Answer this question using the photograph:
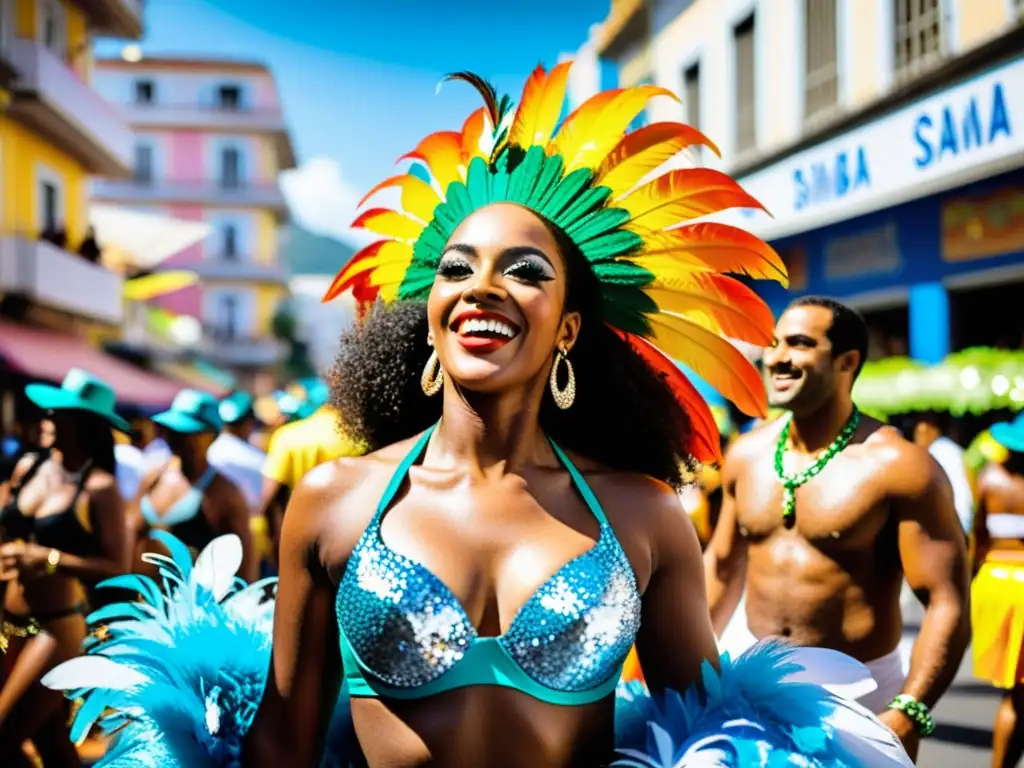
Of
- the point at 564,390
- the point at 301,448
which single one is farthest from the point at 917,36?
the point at 564,390

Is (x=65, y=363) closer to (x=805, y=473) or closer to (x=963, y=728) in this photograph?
(x=963, y=728)

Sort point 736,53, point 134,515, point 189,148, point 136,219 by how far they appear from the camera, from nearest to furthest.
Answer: point 134,515, point 736,53, point 136,219, point 189,148

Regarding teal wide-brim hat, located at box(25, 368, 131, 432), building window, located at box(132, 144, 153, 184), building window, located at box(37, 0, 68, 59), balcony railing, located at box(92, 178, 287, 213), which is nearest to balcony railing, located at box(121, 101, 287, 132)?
building window, located at box(132, 144, 153, 184)

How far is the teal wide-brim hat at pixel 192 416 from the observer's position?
22.9 feet

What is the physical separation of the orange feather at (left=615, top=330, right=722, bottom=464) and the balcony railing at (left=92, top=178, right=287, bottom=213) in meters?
55.8

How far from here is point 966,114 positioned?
38.6 feet

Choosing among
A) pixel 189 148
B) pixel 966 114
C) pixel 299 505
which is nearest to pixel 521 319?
pixel 299 505

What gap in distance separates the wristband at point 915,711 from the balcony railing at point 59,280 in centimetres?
1792

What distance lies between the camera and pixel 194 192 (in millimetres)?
56406

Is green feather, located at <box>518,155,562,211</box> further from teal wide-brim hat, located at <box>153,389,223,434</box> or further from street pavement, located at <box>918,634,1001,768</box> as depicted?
teal wide-brim hat, located at <box>153,389,223,434</box>

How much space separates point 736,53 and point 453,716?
17.2 metres

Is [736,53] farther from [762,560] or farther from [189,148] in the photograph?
[189,148]

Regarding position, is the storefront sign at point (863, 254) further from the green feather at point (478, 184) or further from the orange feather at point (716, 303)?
the green feather at point (478, 184)

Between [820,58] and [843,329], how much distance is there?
39.4 feet
